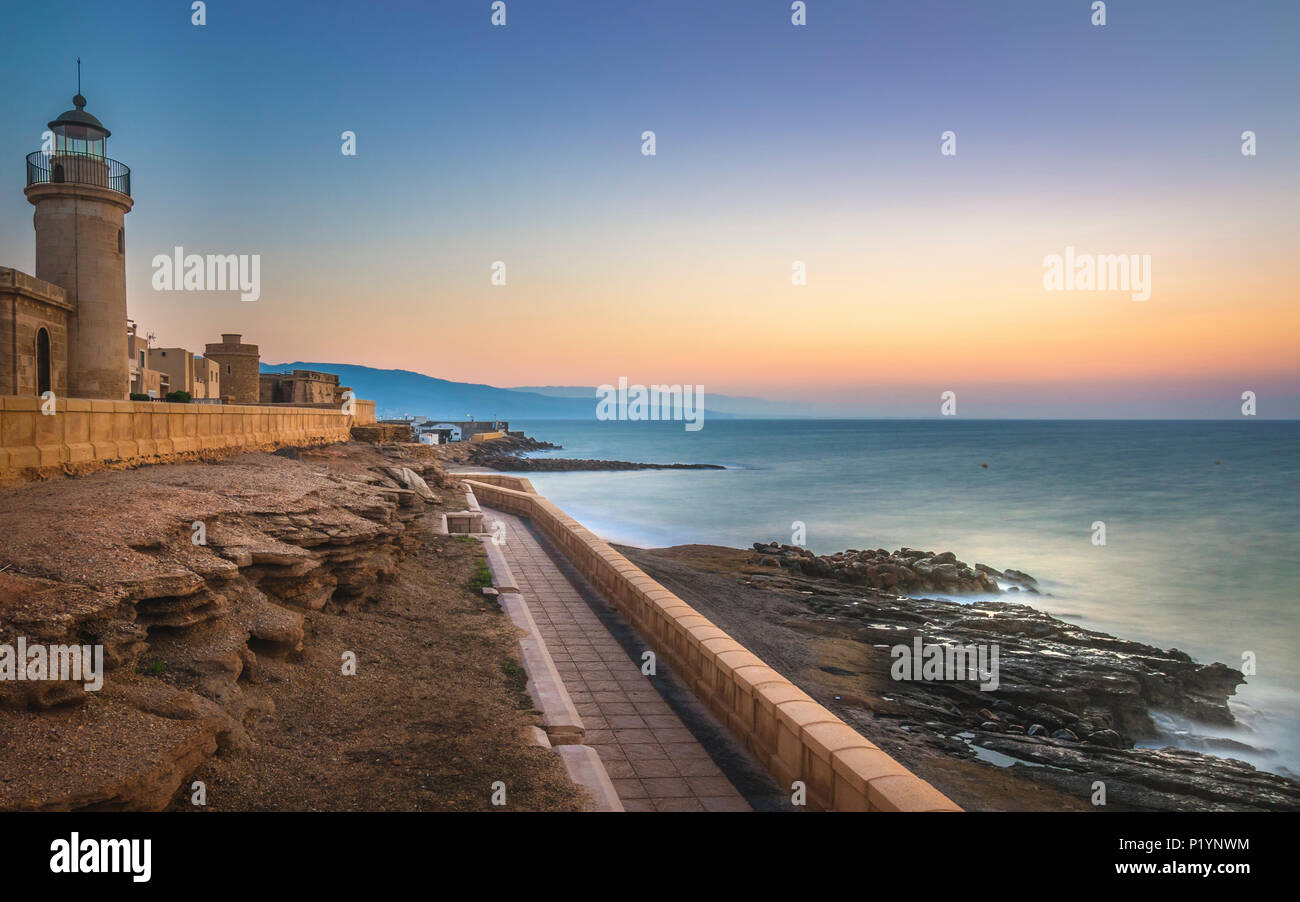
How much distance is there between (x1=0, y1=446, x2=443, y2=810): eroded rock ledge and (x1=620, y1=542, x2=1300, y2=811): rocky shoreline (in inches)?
302

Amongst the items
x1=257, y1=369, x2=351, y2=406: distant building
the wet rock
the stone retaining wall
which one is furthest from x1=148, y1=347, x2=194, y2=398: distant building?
the wet rock

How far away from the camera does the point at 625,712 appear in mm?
7238

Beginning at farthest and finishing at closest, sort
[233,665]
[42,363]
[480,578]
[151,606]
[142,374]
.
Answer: [142,374] → [42,363] → [480,578] → [233,665] → [151,606]

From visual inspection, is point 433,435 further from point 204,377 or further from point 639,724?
point 639,724

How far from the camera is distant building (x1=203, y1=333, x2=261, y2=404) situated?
24.3 m

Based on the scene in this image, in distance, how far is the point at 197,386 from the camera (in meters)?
49.0

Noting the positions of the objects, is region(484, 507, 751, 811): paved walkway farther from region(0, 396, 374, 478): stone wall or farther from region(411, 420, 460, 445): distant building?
region(411, 420, 460, 445): distant building

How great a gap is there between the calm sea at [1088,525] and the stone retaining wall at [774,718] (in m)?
9.86

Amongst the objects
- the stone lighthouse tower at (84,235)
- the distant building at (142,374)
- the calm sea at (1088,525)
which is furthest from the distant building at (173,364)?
the stone lighthouse tower at (84,235)

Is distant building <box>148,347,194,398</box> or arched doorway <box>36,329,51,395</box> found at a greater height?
distant building <box>148,347,194,398</box>

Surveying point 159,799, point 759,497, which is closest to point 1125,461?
point 759,497

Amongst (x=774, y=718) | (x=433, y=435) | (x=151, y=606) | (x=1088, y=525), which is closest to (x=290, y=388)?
(x=151, y=606)

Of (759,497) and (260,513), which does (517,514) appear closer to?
(260,513)

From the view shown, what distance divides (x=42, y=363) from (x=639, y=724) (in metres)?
19.1
